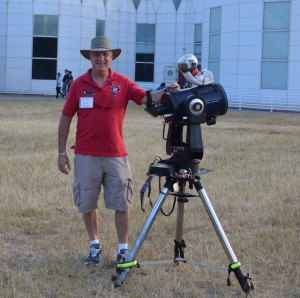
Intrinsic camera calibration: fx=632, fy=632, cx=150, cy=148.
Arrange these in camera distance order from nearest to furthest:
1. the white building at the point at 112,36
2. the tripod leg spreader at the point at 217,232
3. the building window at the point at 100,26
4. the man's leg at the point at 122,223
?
the tripod leg spreader at the point at 217,232 → the man's leg at the point at 122,223 → the white building at the point at 112,36 → the building window at the point at 100,26

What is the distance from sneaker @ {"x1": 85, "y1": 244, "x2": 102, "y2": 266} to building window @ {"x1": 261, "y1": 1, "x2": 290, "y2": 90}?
27.0 m

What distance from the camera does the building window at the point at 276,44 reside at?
3094 centimetres

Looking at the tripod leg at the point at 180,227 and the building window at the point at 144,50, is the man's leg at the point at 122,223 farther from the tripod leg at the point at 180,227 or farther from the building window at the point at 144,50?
the building window at the point at 144,50

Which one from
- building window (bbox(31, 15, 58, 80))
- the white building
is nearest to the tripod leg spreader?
the white building

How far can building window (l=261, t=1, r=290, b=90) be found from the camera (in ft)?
102

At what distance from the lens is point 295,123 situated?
22688 mm

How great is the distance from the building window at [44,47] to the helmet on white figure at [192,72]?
37.2 meters

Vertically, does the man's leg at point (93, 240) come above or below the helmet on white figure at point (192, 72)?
below

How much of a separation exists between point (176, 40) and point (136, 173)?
3381 cm

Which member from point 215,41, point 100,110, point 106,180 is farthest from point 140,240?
point 215,41

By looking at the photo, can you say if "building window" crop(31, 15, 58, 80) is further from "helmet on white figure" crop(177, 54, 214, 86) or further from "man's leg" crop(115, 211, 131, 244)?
"helmet on white figure" crop(177, 54, 214, 86)

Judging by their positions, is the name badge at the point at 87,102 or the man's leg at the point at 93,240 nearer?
the name badge at the point at 87,102

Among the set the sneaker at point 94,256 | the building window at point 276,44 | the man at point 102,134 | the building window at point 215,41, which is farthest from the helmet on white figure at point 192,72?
the building window at point 215,41

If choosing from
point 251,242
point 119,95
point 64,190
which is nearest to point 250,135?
point 64,190
